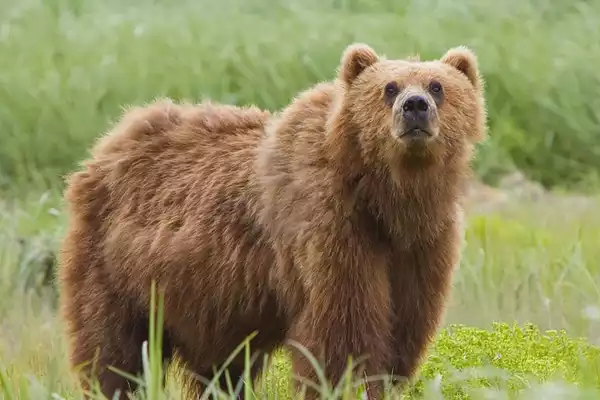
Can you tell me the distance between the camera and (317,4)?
1421 centimetres

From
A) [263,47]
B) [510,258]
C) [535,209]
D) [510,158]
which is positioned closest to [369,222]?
[510,258]

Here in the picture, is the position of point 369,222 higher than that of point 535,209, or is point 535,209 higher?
point 369,222

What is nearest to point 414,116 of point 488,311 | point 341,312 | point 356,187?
point 356,187

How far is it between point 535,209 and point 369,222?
4966 mm

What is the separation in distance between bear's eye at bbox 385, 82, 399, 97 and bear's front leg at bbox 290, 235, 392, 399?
526 millimetres

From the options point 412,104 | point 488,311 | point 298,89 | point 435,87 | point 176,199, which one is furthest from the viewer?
point 298,89

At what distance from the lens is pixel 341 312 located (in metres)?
4.54

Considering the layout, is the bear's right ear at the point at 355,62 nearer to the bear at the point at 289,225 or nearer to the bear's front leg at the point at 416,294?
the bear at the point at 289,225

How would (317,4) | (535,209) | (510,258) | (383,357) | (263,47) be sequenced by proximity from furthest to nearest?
(317,4)
(263,47)
(535,209)
(510,258)
(383,357)

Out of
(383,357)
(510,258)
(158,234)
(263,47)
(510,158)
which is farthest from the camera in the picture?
(263,47)

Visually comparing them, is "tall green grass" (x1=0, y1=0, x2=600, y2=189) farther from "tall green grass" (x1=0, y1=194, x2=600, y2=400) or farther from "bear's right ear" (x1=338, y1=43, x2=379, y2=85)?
"bear's right ear" (x1=338, y1=43, x2=379, y2=85)

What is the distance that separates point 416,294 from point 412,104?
0.70 meters

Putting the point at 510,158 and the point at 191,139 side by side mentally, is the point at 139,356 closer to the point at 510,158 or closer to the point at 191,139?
the point at 191,139

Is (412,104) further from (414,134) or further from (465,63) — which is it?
(465,63)
